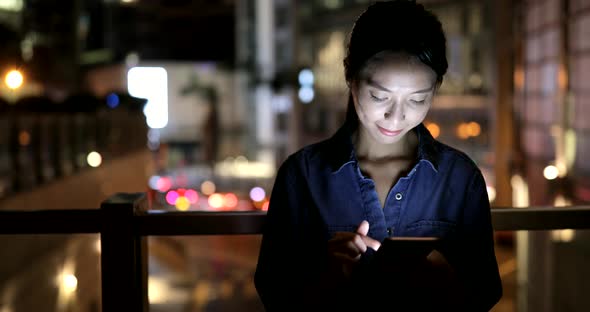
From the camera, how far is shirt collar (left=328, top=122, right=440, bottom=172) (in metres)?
2.17

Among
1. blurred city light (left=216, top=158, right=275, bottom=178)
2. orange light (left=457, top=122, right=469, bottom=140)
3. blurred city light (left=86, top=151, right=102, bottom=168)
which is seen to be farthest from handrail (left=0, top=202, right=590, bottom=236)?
blurred city light (left=216, top=158, right=275, bottom=178)

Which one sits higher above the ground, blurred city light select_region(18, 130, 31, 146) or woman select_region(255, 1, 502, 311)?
woman select_region(255, 1, 502, 311)

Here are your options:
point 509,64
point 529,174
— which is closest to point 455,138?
point 509,64

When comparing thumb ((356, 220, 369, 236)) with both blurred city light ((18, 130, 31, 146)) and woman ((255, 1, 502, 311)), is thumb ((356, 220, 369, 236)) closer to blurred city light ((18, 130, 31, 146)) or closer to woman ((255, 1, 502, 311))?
woman ((255, 1, 502, 311))

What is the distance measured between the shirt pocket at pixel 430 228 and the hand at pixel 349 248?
194mm

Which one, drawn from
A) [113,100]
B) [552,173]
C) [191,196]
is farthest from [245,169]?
[552,173]

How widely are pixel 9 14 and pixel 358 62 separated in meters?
14.8

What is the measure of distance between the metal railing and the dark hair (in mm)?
921

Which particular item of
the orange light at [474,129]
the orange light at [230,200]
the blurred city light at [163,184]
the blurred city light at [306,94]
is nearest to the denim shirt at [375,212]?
the orange light at [230,200]

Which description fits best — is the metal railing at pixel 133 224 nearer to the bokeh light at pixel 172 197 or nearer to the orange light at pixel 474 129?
the bokeh light at pixel 172 197

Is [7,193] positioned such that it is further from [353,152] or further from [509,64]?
[509,64]

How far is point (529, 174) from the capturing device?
17.8m

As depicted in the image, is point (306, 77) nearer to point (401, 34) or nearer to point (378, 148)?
point (378, 148)

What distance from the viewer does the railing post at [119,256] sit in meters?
2.80
